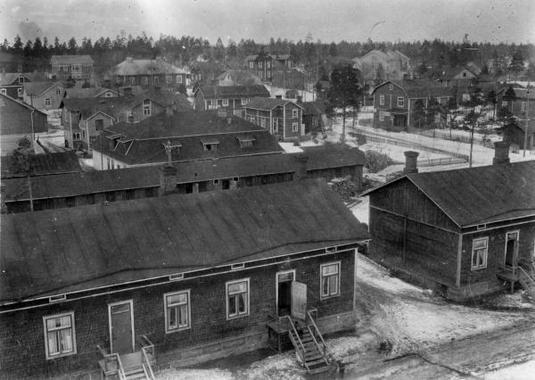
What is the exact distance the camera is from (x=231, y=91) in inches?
3553

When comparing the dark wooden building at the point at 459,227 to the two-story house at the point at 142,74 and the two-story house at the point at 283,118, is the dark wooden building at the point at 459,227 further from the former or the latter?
the two-story house at the point at 142,74

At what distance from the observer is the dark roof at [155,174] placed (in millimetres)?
38000

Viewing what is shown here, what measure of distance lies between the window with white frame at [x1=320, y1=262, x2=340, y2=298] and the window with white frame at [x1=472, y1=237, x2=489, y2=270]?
7491mm

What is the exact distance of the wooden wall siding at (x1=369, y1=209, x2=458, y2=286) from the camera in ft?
89.5

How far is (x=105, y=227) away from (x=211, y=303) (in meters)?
4.30

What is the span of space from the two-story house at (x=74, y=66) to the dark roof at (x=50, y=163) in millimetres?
86318

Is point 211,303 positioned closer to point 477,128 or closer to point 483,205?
point 483,205

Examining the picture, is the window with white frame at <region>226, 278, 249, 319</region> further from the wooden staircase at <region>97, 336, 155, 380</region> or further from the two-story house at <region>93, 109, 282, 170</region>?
the two-story house at <region>93, 109, 282, 170</region>

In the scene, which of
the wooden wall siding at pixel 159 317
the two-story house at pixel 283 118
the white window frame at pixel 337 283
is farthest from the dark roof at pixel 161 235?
the two-story house at pixel 283 118

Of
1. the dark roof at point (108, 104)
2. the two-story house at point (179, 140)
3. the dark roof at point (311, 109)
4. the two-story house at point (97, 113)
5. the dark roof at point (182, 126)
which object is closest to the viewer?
the two-story house at point (179, 140)

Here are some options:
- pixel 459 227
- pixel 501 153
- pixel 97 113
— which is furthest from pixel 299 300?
pixel 97 113

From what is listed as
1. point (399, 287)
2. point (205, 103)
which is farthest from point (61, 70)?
point (399, 287)

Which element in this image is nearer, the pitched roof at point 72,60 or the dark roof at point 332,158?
the dark roof at point 332,158

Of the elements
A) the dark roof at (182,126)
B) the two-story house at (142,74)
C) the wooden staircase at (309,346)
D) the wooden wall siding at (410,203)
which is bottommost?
the wooden staircase at (309,346)
